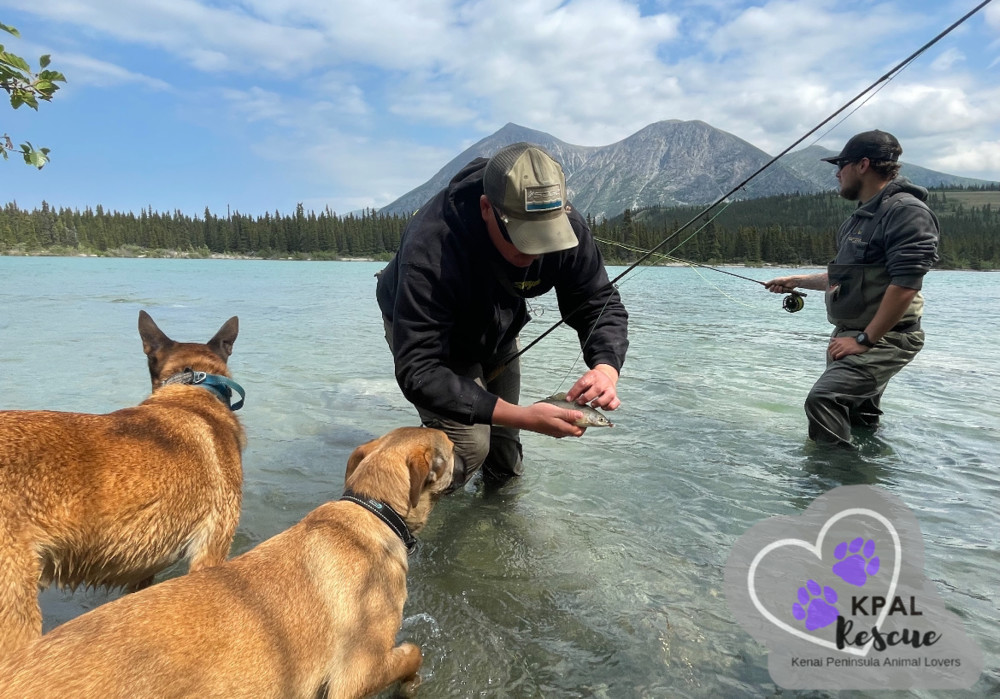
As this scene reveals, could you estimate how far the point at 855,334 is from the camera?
24.6 ft

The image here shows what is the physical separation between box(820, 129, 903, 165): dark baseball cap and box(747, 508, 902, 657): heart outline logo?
4.37 m

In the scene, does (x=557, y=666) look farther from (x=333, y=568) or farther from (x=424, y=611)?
(x=333, y=568)

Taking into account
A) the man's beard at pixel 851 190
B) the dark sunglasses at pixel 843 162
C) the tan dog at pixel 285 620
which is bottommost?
the tan dog at pixel 285 620

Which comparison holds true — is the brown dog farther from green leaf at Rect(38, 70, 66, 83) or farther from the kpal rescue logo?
the kpal rescue logo

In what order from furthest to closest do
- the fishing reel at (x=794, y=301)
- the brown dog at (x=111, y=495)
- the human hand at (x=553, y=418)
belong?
the fishing reel at (x=794, y=301)
the human hand at (x=553, y=418)
the brown dog at (x=111, y=495)

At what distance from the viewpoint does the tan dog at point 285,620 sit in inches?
93.1

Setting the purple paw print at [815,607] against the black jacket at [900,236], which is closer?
the purple paw print at [815,607]

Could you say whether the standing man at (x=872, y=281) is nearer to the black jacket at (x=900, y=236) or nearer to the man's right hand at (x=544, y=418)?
the black jacket at (x=900, y=236)

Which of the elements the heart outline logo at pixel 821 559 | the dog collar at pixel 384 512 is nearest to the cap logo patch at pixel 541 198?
the dog collar at pixel 384 512

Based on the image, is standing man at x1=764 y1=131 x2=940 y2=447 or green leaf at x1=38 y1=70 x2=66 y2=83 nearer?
green leaf at x1=38 y1=70 x2=66 y2=83

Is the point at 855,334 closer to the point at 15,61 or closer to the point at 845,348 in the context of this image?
the point at 845,348

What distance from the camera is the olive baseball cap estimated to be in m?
3.99

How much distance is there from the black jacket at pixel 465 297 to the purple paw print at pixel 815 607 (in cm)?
233

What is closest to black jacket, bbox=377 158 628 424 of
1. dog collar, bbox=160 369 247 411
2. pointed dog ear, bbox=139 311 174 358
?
dog collar, bbox=160 369 247 411
